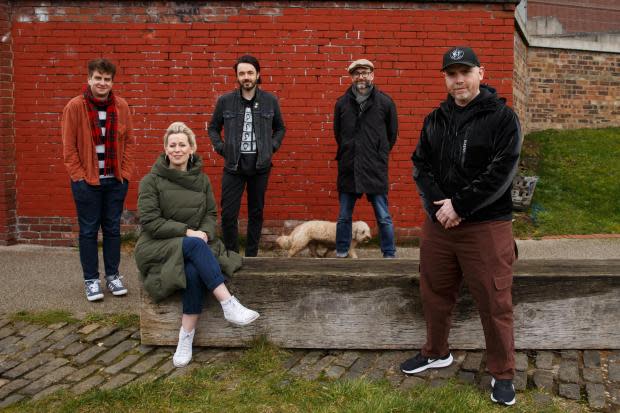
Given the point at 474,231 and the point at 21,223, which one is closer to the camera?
the point at 474,231

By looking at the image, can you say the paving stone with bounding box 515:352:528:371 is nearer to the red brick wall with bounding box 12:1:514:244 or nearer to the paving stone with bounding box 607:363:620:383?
the paving stone with bounding box 607:363:620:383

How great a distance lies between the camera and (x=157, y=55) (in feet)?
22.3

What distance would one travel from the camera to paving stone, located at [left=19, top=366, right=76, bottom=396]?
344 cm

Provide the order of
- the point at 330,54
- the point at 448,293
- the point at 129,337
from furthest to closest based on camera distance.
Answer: the point at 330,54 → the point at 129,337 → the point at 448,293

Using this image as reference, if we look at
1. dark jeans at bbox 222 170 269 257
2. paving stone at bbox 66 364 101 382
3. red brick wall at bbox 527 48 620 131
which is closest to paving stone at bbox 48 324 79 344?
paving stone at bbox 66 364 101 382

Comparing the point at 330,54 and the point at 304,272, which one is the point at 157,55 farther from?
the point at 304,272

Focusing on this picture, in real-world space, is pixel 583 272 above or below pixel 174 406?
above

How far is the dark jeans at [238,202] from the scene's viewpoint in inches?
216

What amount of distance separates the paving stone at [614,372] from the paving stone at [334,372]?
1626 mm

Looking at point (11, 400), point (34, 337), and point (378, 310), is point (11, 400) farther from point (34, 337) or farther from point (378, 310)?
point (378, 310)

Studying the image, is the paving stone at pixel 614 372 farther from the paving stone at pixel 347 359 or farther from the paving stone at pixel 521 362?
the paving stone at pixel 347 359

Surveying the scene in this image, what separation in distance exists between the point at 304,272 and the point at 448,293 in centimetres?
98

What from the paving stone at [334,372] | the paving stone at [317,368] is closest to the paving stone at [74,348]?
the paving stone at [317,368]

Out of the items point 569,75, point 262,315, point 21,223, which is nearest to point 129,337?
point 262,315
